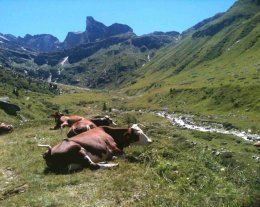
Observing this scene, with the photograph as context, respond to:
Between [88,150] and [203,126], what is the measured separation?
77621 millimetres

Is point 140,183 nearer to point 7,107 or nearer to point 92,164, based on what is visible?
point 92,164

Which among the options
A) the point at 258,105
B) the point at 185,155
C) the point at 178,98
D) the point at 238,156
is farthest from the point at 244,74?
the point at 185,155

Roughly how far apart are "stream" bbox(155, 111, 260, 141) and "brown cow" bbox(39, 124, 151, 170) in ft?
180

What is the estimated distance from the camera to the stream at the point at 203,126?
254 feet

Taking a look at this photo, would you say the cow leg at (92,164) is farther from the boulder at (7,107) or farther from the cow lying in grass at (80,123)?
the boulder at (7,107)

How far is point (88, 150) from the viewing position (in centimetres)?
1855

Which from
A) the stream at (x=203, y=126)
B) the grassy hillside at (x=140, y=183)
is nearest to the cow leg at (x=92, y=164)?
the grassy hillside at (x=140, y=183)

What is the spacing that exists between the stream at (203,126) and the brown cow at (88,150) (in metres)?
55.0

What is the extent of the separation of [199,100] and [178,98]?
1603cm

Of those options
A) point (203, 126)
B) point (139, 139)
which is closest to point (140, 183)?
point (139, 139)

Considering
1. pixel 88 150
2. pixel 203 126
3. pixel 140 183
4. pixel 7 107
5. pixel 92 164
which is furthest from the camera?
pixel 203 126

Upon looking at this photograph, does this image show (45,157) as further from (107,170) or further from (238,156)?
(238,156)

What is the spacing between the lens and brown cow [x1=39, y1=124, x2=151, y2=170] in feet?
58.3

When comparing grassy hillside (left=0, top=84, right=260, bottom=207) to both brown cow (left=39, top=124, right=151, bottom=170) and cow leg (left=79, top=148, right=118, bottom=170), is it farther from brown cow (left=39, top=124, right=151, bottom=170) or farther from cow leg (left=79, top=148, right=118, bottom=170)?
brown cow (left=39, top=124, right=151, bottom=170)
